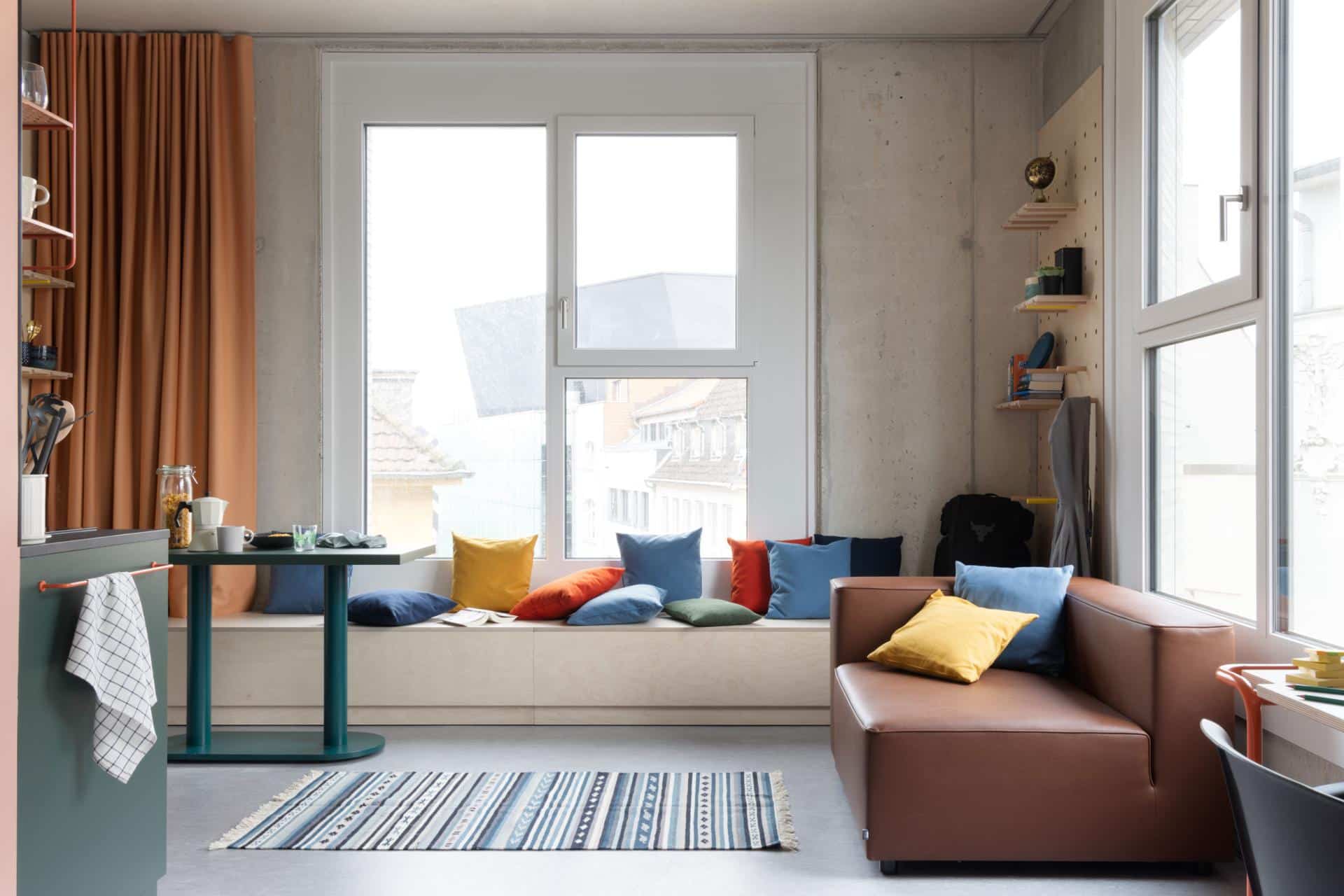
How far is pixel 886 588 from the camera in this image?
11.4 ft

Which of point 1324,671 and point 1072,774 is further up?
point 1324,671

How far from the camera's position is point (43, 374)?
163 inches

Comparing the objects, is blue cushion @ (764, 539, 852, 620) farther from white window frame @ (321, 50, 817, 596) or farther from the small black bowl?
the small black bowl

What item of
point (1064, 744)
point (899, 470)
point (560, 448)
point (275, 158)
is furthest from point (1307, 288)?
point (275, 158)

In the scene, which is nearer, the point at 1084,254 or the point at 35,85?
the point at 35,85

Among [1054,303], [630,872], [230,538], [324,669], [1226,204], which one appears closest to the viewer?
[630,872]

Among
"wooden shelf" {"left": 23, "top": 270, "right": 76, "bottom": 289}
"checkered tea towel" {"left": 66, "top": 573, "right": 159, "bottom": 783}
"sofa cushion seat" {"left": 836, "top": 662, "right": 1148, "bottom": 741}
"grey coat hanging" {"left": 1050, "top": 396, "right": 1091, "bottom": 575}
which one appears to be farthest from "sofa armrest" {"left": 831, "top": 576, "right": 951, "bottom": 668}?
"wooden shelf" {"left": 23, "top": 270, "right": 76, "bottom": 289}

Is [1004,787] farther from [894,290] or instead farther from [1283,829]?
[894,290]

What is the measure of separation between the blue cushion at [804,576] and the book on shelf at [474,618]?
112 centimetres

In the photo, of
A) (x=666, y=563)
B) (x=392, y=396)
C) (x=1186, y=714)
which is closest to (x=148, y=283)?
(x=392, y=396)

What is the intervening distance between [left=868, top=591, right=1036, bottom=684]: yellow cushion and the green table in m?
1.75

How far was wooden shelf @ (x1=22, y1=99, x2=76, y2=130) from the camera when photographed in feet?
8.06

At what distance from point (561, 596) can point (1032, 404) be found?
83.0 inches

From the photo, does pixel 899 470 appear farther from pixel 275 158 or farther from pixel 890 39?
pixel 275 158
